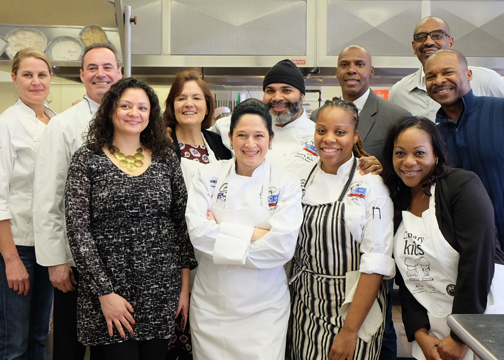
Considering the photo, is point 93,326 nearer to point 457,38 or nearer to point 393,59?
point 393,59

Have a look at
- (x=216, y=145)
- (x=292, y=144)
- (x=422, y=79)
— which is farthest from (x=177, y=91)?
(x=422, y=79)

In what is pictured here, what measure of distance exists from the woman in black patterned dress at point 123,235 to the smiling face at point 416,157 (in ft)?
2.97

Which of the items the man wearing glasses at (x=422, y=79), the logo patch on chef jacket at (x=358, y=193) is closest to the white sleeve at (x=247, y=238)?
the logo patch on chef jacket at (x=358, y=193)

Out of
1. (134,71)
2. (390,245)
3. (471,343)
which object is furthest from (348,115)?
(134,71)

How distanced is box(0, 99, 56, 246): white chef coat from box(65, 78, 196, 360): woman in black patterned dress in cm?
45

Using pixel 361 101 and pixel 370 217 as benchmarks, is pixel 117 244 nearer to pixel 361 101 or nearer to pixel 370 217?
pixel 370 217

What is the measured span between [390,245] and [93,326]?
1135 mm

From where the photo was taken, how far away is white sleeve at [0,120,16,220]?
6.00 ft

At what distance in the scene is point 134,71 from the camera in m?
4.25

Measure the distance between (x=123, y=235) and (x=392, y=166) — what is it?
108 centimetres

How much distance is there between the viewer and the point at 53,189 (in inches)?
66.5

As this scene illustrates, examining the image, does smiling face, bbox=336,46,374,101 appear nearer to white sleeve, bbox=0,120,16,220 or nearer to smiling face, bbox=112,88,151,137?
smiling face, bbox=112,88,151,137

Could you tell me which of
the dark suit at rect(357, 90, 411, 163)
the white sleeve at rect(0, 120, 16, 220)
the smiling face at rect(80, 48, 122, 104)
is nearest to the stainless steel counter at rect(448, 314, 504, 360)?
the dark suit at rect(357, 90, 411, 163)

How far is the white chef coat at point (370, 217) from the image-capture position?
1608 mm
